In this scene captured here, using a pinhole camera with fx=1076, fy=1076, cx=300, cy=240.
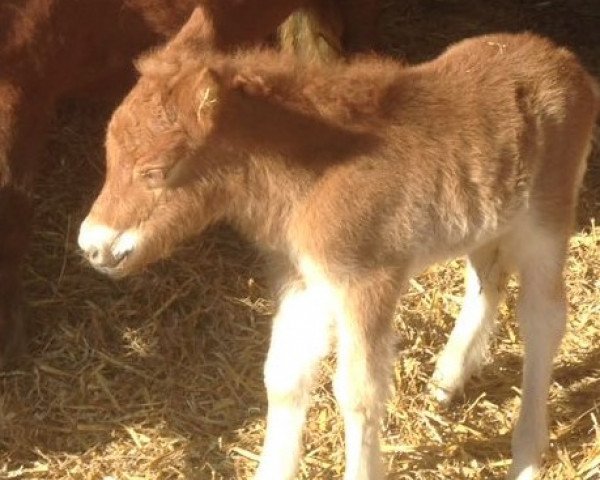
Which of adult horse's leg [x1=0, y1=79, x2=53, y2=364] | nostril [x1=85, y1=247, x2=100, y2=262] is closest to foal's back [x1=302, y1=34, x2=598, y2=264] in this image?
nostril [x1=85, y1=247, x2=100, y2=262]

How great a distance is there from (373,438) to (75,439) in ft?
3.37

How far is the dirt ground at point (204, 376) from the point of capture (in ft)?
10.6

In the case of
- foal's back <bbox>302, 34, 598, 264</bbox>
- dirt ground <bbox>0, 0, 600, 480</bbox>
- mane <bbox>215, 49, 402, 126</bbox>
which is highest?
mane <bbox>215, 49, 402, 126</bbox>

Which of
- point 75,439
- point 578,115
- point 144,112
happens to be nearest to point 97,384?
point 75,439

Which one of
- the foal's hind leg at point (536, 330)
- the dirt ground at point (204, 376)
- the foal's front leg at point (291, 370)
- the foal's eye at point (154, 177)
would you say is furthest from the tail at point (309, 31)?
the foal's eye at point (154, 177)

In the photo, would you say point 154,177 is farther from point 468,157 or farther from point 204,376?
point 204,376

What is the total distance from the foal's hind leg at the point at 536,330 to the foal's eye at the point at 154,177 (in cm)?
109

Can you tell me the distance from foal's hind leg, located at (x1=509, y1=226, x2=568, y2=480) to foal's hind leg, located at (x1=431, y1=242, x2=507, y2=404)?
0.27 meters

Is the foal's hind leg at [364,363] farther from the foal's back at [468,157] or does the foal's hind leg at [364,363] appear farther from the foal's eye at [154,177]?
the foal's eye at [154,177]

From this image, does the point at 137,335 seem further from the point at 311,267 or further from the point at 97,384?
the point at 311,267

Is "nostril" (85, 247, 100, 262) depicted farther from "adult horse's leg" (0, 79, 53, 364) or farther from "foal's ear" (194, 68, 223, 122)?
"adult horse's leg" (0, 79, 53, 364)

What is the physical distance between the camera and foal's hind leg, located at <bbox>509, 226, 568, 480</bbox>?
3.01 m

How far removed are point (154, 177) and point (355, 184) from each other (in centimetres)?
49

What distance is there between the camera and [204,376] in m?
3.55
